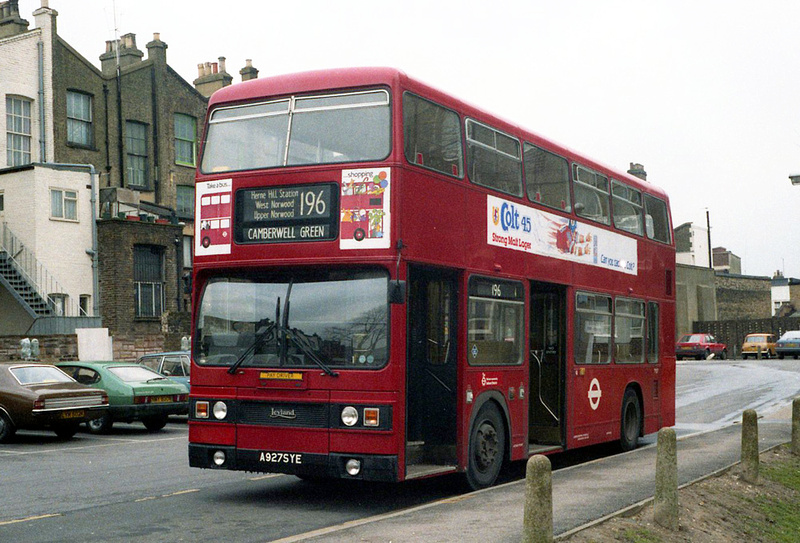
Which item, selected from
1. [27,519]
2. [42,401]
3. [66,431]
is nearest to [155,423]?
[66,431]

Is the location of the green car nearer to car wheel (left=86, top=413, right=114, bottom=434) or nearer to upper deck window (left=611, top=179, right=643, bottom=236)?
car wheel (left=86, top=413, right=114, bottom=434)

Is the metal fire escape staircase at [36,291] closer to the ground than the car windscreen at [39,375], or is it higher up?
higher up

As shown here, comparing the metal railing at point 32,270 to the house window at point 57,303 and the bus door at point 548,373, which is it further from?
the bus door at point 548,373

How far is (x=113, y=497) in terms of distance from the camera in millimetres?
11484

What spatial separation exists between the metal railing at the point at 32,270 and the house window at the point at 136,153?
7.75 metres

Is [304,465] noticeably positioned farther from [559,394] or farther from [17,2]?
[17,2]

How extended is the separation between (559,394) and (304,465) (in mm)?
5339

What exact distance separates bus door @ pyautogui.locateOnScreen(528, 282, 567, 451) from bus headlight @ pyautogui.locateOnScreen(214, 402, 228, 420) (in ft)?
17.2

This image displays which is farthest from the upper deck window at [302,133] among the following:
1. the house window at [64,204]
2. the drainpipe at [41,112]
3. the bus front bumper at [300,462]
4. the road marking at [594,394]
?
the drainpipe at [41,112]

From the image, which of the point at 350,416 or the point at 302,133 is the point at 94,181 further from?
the point at 350,416

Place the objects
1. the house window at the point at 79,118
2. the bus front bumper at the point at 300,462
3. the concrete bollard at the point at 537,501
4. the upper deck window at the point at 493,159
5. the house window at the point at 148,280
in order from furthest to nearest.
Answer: the house window at the point at 79,118, the house window at the point at 148,280, the upper deck window at the point at 493,159, the bus front bumper at the point at 300,462, the concrete bollard at the point at 537,501

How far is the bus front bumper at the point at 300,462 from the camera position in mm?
9953

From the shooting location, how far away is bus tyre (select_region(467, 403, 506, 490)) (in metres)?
11.6

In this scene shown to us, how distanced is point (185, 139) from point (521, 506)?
39216 mm
